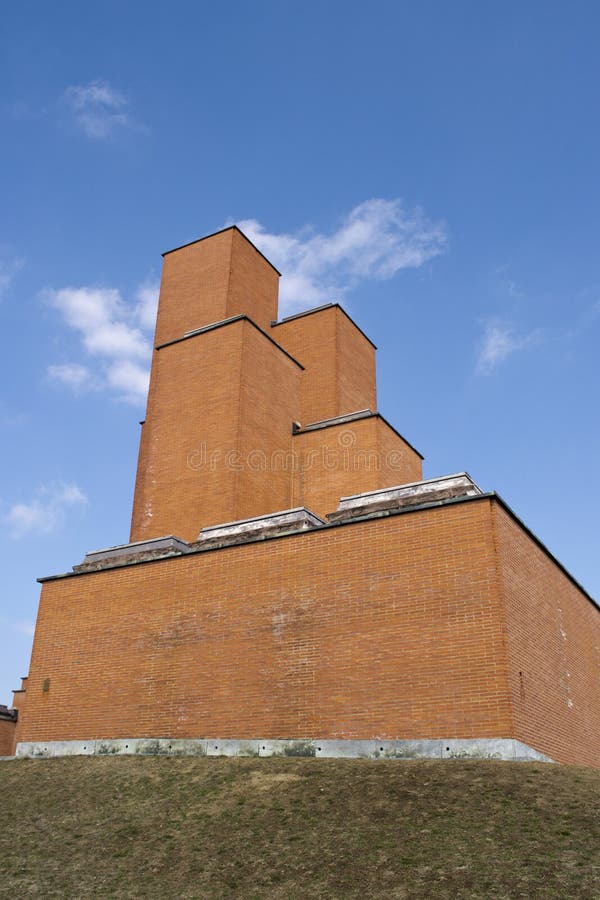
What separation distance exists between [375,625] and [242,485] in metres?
7.56

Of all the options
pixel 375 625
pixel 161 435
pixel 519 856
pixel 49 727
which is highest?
pixel 161 435

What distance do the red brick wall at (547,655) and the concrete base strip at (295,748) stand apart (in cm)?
48

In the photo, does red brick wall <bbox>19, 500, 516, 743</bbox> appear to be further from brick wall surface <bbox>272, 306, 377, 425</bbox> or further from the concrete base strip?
brick wall surface <bbox>272, 306, 377, 425</bbox>

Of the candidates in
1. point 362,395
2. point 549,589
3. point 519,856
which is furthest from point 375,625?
point 362,395

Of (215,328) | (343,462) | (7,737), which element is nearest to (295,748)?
(343,462)

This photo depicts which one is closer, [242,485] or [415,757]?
[415,757]

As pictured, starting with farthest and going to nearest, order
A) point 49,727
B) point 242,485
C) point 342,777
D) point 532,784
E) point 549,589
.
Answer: point 242,485, point 49,727, point 549,589, point 342,777, point 532,784

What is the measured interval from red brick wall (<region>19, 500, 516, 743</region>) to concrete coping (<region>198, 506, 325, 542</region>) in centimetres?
86

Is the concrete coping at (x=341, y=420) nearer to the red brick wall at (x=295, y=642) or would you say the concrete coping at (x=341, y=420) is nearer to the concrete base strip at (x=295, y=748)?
the red brick wall at (x=295, y=642)

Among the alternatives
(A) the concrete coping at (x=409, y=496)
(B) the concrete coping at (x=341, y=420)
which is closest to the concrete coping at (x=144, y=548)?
(A) the concrete coping at (x=409, y=496)

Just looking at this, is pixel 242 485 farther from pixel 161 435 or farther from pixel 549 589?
pixel 549 589

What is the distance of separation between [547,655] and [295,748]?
5081mm

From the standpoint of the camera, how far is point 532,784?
1091 centimetres

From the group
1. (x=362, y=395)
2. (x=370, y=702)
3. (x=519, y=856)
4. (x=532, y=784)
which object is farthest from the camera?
(x=362, y=395)
